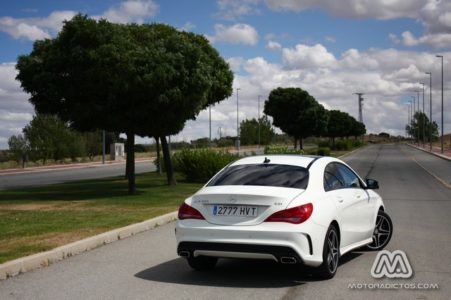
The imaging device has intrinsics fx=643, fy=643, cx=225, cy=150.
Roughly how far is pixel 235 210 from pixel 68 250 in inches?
123

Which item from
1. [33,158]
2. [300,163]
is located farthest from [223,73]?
[33,158]

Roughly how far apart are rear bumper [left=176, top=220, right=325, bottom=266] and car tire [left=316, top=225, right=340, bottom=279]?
0.43 ft

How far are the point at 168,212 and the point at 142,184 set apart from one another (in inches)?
445

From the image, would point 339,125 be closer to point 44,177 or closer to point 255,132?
point 255,132

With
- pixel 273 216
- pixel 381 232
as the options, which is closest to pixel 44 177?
pixel 381 232

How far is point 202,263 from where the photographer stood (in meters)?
7.74

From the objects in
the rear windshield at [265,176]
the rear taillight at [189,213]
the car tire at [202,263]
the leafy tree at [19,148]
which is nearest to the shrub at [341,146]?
the leafy tree at [19,148]

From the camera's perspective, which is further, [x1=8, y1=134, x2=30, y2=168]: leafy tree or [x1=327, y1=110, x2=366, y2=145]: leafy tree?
[x1=327, y1=110, x2=366, y2=145]: leafy tree

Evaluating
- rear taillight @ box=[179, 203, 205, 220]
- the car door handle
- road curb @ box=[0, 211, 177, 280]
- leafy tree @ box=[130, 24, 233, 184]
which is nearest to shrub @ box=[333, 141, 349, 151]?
leafy tree @ box=[130, 24, 233, 184]

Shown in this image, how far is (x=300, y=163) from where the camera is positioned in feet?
25.8

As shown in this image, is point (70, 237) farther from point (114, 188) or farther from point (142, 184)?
point (142, 184)

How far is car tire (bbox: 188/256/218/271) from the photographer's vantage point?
25.2 ft

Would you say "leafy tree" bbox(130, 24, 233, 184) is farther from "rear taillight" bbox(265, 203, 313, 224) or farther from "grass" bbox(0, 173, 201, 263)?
"rear taillight" bbox(265, 203, 313, 224)

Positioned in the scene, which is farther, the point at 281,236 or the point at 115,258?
the point at 115,258
